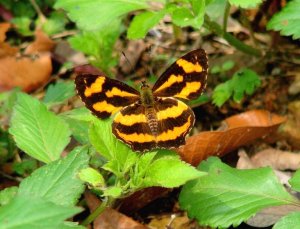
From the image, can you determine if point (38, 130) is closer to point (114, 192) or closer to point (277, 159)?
point (114, 192)

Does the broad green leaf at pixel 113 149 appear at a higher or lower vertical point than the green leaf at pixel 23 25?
higher

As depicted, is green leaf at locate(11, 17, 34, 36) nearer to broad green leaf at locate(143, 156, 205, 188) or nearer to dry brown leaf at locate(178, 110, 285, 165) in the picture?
dry brown leaf at locate(178, 110, 285, 165)

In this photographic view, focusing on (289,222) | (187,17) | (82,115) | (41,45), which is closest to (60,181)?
(82,115)

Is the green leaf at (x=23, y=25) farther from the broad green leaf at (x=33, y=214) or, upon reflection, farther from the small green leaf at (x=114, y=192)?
the broad green leaf at (x=33, y=214)

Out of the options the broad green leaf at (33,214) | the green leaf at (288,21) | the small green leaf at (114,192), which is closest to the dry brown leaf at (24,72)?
the green leaf at (288,21)

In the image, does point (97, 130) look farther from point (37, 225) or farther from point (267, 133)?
point (267, 133)

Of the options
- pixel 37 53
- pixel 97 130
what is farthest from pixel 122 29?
pixel 97 130

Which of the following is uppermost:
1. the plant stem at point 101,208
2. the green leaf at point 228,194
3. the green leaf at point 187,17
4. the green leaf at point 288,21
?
the green leaf at point 187,17
